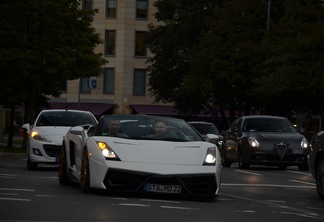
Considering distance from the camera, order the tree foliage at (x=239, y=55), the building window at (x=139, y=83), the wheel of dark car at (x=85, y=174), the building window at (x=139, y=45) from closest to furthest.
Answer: the wheel of dark car at (x=85, y=174) → the tree foliage at (x=239, y=55) → the building window at (x=139, y=45) → the building window at (x=139, y=83)

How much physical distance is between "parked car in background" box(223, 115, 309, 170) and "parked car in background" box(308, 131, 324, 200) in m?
13.4

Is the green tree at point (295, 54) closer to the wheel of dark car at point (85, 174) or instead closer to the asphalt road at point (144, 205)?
the asphalt road at point (144, 205)

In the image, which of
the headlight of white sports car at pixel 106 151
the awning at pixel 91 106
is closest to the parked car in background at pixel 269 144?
the headlight of white sports car at pixel 106 151

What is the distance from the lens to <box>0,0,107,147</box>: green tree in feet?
154

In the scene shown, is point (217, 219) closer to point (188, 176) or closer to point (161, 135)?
point (188, 176)

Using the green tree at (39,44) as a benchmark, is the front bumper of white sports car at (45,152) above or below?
below

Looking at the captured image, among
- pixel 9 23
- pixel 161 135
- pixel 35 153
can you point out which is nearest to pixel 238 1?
pixel 9 23

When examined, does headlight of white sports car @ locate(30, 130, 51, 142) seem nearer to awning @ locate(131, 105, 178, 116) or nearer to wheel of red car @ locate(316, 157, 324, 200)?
wheel of red car @ locate(316, 157, 324, 200)

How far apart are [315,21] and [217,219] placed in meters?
48.8

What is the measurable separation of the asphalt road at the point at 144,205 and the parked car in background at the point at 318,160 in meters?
0.26

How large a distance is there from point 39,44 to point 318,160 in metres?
29.6

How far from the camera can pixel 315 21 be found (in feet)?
203

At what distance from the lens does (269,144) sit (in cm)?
3303

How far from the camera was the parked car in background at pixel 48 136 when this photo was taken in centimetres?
2758
